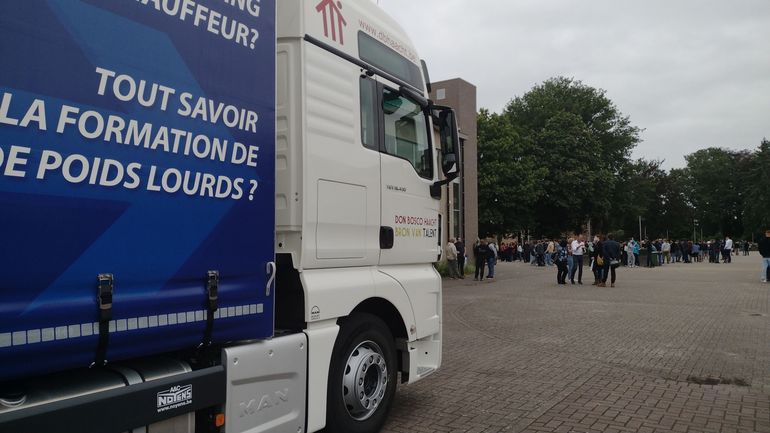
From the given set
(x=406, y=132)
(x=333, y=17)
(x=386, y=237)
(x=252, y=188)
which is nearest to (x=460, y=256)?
(x=406, y=132)

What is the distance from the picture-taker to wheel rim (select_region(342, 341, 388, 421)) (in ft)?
13.1

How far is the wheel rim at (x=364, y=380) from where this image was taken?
3986 millimetres

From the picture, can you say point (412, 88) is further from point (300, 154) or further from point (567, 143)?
point (567, 143)

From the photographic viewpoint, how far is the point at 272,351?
3252 millimetres

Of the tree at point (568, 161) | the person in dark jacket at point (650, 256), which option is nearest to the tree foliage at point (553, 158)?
the tree at point (568, 161)

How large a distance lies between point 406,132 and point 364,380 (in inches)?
79.0

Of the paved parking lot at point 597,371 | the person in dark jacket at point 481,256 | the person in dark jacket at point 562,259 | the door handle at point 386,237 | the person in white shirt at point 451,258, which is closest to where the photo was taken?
the door handle at point 386,237

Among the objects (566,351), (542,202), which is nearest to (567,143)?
(542,202)

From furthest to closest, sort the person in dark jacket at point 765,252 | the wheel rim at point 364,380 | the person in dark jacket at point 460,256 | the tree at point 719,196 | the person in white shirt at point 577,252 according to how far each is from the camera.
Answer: the tree at point 719,196, the person in dark jacket at point 460,256, the person in white shirt at point 577,252, the person in dark jacket at point 765,252, the wheel rim at point 364,380

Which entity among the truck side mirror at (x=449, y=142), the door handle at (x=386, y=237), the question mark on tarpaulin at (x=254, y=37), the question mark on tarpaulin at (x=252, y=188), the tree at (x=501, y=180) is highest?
the tree at (x=501, y=180)

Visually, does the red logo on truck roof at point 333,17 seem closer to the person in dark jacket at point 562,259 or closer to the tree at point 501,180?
the person in dark jacket at point 562,259

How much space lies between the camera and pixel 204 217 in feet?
9.50

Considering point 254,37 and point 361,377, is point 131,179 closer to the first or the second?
point 254,37

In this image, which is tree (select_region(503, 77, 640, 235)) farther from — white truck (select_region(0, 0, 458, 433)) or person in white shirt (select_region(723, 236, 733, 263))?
white truck (select_region(0, 0, 458, 433))
